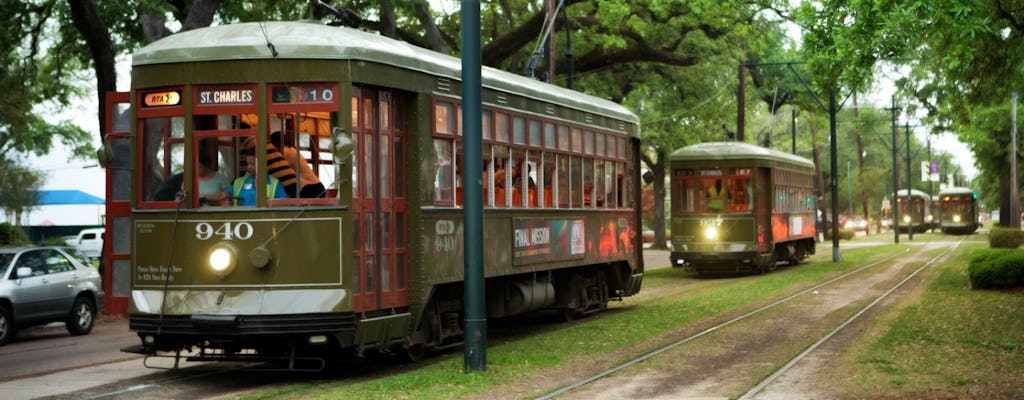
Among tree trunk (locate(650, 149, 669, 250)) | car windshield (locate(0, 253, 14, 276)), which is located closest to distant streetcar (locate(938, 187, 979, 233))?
tree trunk (locate(650, 149, 669, 250))

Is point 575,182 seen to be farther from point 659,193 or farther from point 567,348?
point 659,193

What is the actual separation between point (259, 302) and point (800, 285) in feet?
57.3

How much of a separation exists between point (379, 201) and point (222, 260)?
170 centimetres

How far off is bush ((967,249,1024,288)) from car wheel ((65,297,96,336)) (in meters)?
16.1

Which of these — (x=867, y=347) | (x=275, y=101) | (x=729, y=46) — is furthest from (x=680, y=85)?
(x=275, y=101)

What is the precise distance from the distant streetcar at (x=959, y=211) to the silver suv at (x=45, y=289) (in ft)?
212

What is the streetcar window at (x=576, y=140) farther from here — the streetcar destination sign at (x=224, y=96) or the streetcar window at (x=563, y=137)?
the streetcar destination sign at (x=224, y=96)

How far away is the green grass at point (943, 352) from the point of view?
1152 cm

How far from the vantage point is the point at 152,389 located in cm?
1195

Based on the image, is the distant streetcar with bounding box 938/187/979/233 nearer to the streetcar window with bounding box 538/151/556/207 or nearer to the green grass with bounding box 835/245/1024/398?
the green grass with bounding box 835/245/1024/398

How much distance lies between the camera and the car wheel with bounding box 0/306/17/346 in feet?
59.7

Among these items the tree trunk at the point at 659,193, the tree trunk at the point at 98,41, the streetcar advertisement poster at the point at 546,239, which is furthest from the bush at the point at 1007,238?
the tree trunk at the point at 98,41

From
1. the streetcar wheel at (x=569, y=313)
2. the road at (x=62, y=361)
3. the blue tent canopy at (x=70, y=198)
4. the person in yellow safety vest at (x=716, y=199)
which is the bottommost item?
the road at (x=62, y=361)

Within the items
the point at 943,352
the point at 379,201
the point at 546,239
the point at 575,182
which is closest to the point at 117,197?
the point at 379,201
